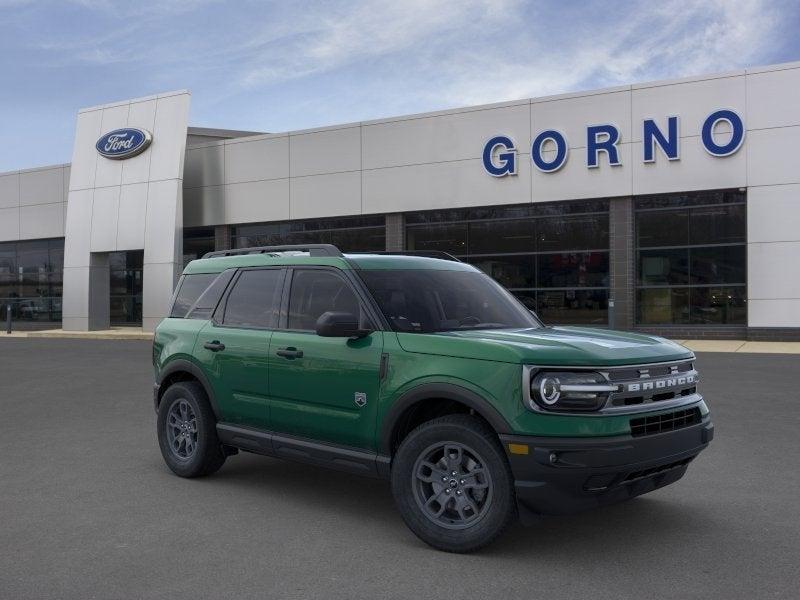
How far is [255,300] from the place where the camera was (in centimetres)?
629

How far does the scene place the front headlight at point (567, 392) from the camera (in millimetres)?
4387

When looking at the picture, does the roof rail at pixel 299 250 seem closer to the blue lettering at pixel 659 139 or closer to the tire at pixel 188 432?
the tire at pixel 188 432

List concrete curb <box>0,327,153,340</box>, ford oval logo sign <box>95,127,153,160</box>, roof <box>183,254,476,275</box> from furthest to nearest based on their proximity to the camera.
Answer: ford oval logo sign <box>95,127,153,160</box>, concrete curb <box>0,327,153,340</box>, roof <box>183,254,476,275</box>

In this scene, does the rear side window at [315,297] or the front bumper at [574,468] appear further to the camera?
the rear side window at [315,297]

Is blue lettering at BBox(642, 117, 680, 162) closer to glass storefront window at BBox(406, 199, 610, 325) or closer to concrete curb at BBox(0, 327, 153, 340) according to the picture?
glass storefront window at BBox(406, 199, 610, 325)

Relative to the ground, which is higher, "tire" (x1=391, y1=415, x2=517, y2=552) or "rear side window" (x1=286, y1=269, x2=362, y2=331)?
"rear side window" (x1=286, y1=269, x2=362, y2=331)

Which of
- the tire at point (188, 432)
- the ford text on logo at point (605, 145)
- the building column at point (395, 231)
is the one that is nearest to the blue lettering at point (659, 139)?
the ford text on logo at point (605, 145)

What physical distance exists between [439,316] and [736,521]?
2.42m

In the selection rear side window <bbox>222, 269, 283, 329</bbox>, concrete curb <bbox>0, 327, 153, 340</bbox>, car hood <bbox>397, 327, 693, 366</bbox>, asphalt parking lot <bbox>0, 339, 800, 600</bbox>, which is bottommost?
asphalt parking lot <bbox>0, 339, 800, 600</bbox>

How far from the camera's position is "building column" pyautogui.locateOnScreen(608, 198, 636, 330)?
2411 cm

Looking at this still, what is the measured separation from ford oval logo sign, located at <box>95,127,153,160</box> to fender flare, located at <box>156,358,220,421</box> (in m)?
25.4

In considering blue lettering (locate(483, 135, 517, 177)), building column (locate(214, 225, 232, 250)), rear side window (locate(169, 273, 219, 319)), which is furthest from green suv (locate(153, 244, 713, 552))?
building column (locate(214, 225, 232, 250))

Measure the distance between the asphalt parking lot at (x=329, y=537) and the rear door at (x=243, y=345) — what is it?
0.70 metres

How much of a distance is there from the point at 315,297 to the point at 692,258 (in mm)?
→ 20288
